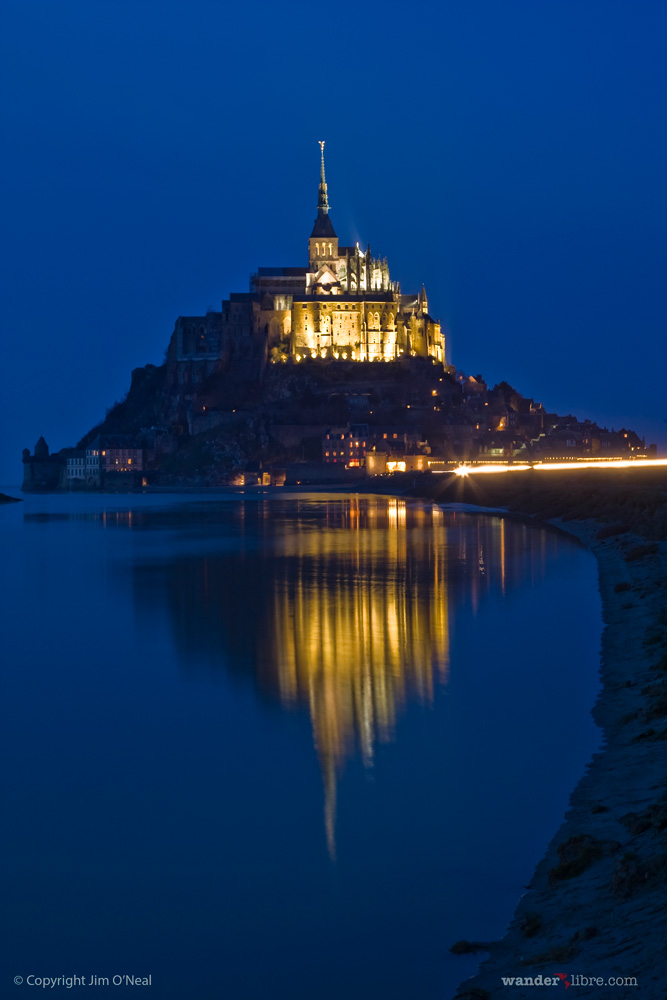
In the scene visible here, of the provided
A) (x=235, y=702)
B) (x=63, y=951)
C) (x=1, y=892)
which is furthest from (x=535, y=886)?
(x=235, y=702)

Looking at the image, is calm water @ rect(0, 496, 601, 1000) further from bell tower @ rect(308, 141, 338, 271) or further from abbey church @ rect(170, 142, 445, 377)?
bell tower @ rect(308, 141, 338, 271)

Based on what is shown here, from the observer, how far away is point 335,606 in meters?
23.8

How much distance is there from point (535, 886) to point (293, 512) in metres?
61.8

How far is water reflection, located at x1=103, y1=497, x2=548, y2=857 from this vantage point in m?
14.0

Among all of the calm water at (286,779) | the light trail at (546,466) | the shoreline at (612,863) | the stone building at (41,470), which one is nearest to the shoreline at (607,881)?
the shoreline at (612,863)

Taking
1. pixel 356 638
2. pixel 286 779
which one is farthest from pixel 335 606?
pixel 286 779

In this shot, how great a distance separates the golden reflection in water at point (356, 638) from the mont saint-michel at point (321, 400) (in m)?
68.0

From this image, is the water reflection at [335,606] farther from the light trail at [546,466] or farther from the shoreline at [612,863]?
the light trail at [546,466]

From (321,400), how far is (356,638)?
89.4m

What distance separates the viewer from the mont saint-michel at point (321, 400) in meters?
107

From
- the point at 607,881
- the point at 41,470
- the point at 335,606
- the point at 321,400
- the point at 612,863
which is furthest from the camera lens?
the point at 41,470

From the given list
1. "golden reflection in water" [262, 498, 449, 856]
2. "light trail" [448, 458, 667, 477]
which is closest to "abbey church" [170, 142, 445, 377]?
"light trail" [448, 458, 667, 477]

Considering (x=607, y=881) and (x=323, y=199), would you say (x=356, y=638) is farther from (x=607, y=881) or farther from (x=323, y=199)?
(x=323, y=199)

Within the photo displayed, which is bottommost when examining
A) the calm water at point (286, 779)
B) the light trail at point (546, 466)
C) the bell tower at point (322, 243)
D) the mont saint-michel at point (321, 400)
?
the calm water at point (286, 779)
